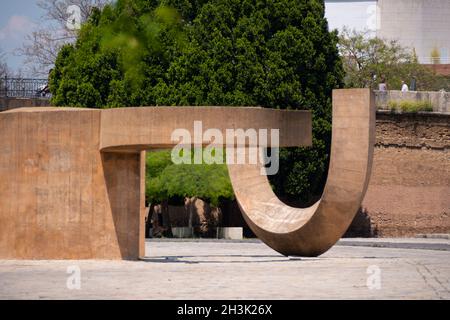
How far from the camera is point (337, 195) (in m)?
19.9

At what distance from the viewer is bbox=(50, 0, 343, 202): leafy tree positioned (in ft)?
132

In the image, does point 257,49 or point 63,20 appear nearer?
point 257,49

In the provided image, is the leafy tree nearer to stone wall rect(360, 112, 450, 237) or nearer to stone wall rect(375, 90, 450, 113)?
stone wall rect(375, 90, 450, 113)

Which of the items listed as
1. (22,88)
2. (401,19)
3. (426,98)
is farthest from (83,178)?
(401,19)

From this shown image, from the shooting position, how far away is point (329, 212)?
20.2 meters

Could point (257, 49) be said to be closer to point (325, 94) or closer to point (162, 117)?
point (325, 94)

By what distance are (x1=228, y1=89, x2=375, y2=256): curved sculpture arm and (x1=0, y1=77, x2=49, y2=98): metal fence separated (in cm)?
2298

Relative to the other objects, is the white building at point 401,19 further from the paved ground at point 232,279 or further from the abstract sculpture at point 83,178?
the abstract sculpture at point 83,178

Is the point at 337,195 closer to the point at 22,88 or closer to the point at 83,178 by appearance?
the point at 83,178

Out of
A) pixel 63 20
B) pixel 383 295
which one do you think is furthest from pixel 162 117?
pixel 63 20

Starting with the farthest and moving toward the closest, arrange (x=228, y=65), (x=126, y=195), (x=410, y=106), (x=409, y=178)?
(x=409, y=178), (x=410, y=106), (x=228, y=65), (x=126, y=195)

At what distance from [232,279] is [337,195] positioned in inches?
170
